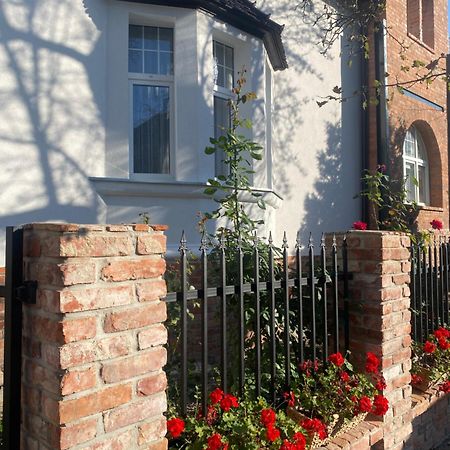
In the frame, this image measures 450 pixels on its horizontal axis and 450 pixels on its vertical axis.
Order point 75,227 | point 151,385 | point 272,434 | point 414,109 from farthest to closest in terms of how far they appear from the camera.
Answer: point 414,109 → point 272,434 → point 151,385 → point 75,227

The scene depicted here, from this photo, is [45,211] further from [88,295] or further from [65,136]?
[88,295]

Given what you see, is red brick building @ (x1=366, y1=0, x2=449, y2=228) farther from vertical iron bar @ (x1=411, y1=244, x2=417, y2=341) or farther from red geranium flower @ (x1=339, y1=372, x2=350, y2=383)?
red geranium flower @ (x1=339, y1=372, x2=350, y2=383)

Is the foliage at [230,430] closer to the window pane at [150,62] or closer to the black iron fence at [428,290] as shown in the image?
the black iron fence at [428,290]

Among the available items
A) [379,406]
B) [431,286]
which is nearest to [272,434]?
[379,406]

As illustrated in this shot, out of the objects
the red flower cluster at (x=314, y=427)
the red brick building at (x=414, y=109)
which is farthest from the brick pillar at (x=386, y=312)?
the red brick building at (x=414, y=109)

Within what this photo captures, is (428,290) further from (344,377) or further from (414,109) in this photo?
(414,109)

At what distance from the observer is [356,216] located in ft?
26.8

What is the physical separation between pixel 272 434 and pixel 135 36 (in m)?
4.54

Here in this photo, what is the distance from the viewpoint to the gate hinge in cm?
175

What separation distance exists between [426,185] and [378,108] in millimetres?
3093

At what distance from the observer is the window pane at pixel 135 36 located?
5177mm

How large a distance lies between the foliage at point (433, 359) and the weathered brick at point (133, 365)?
2.52m

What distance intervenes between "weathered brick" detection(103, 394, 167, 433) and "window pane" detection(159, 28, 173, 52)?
4.34m

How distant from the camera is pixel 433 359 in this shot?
3.89m
